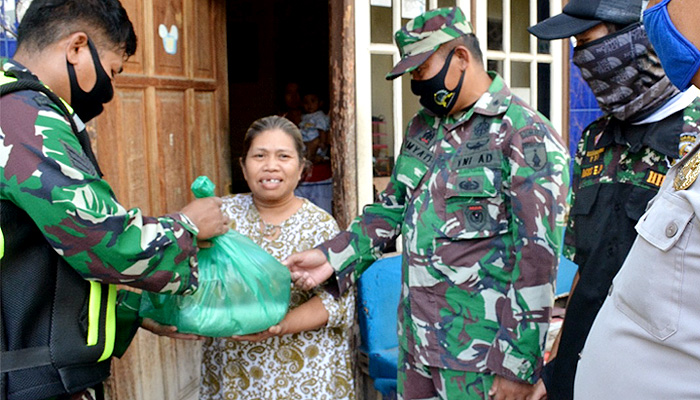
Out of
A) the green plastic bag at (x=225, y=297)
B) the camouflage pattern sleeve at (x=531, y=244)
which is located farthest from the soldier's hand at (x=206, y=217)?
the camouflage pattern sleeve at (x=531, y=244)

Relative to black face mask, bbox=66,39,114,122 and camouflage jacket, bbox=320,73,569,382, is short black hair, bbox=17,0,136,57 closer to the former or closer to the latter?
black face mask, bbox=66,39,114,122

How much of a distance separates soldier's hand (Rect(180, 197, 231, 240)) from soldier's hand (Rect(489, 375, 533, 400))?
106 cm

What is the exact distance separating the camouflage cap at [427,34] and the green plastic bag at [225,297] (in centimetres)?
86

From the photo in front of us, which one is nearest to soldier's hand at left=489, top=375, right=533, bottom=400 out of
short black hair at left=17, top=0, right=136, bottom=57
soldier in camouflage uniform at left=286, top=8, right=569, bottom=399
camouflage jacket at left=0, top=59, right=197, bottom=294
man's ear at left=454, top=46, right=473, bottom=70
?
soldier in camouflage uniform at left=286, top=8, right=569, bottom=399

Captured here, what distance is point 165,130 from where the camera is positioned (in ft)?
11.2

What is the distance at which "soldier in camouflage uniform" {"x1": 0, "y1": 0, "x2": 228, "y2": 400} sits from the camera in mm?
1647

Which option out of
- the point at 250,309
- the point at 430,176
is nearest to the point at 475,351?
the point at 430,176

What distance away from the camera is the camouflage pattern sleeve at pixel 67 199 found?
1632 mm

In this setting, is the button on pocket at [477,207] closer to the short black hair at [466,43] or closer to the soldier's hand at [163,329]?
the short black hair at [466,43]

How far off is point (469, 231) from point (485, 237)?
0.06 metres

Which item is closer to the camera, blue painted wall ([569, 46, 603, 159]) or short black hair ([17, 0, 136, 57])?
short black hair ([17, 0, 136, 57])

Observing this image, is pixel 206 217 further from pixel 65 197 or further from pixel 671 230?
pixel 671 230

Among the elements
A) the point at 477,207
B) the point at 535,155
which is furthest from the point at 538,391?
the point at 535,155

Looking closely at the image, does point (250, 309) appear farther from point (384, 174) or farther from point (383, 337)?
point (384, 174)
